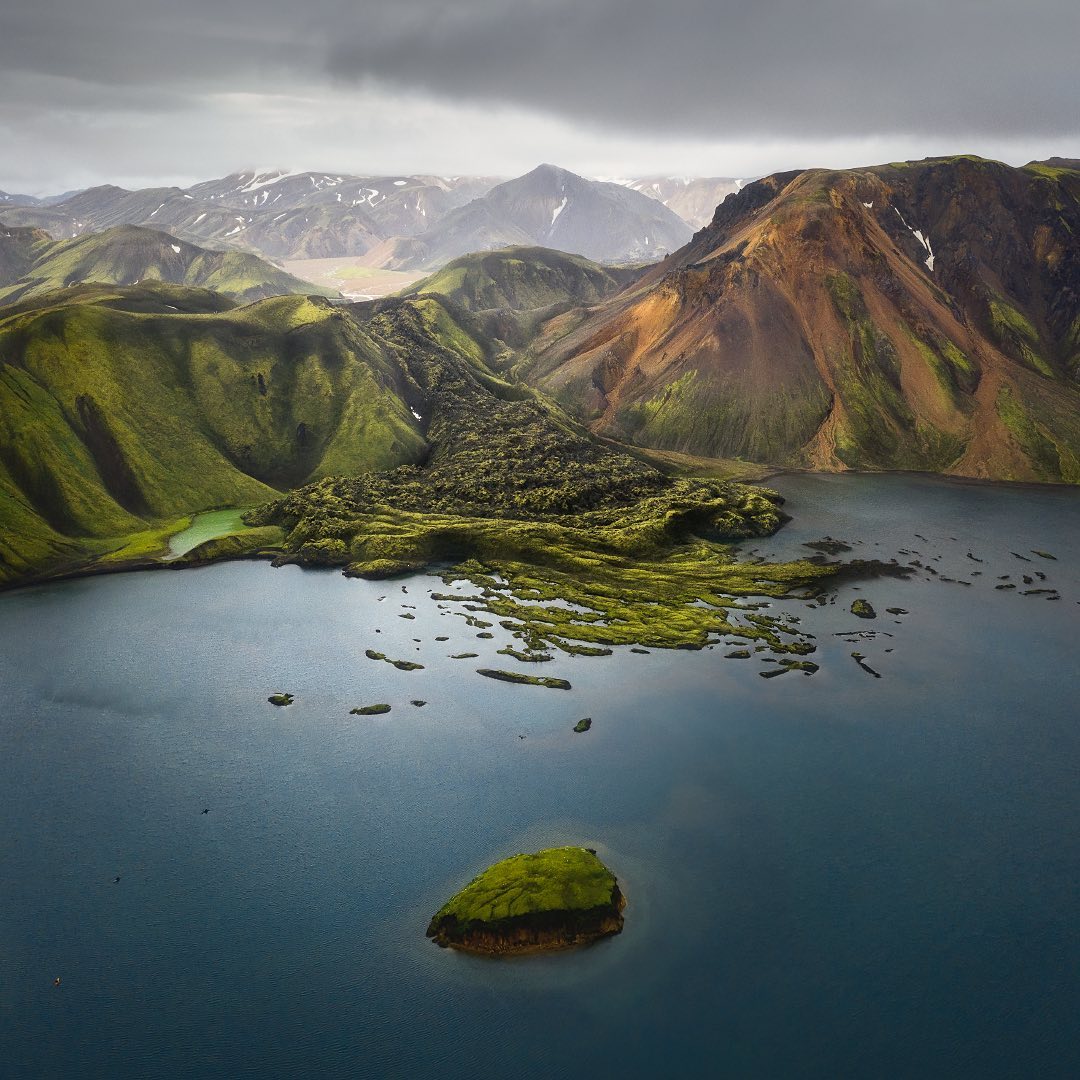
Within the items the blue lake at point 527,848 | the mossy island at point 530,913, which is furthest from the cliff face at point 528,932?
the blue lake at point 527,848

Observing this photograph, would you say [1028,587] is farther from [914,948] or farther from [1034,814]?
[914,948]

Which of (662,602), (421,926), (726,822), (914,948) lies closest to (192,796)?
(421,926)

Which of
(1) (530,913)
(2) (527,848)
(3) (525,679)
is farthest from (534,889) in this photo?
(3) (525,679)

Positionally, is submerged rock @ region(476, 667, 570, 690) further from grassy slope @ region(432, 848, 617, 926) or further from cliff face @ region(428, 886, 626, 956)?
cliff face @ region(428, 886, 626, 956)

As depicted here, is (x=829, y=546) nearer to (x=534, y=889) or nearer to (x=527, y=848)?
(x=527, y=848)

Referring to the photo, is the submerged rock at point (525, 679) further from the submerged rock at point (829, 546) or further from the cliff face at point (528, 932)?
the submerged rock at point (829, 546)

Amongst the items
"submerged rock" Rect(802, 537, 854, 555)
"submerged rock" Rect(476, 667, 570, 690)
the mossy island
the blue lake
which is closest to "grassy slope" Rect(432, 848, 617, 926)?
the mossy island
